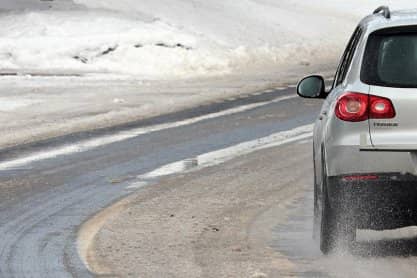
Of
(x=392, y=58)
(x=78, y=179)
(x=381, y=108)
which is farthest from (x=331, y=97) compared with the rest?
(x=78, y=179)

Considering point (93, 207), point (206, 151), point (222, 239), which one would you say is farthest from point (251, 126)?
point (222, 239)

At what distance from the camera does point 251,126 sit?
20.6 m

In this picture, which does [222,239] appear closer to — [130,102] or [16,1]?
[130,102]

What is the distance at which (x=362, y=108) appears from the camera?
945cm

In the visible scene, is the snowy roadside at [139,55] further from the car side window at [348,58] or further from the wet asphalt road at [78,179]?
the car side window at [348,58]

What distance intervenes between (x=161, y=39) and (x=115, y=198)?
2058 centimetres

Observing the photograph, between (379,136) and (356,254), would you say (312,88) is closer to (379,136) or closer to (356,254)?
(356,254)

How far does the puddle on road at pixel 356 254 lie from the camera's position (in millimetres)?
9586

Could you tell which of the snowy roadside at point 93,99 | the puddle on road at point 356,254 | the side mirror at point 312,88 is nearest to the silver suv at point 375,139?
the puddle on road at point 356,254

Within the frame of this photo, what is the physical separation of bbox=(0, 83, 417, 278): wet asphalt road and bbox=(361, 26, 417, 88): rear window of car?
1.16 meters

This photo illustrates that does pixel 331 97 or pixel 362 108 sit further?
pixel 331 97

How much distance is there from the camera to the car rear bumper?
9.31 m

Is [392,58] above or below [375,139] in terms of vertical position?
above

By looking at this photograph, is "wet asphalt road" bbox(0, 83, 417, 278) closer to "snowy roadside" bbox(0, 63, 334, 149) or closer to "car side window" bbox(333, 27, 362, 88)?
"snowy roadside" bbox(0, 63, 334, 149)
